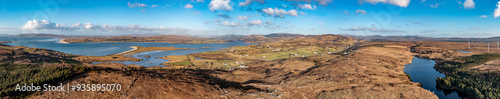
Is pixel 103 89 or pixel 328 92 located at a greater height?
pixel 103 89

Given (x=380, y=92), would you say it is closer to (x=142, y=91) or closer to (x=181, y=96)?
(x=181, y=96)

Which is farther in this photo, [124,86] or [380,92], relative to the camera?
[380,92]

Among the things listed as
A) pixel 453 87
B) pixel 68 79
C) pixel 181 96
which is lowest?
pixel 453 87

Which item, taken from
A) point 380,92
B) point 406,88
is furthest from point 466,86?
point 380,92

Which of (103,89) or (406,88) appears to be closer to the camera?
(103,89)

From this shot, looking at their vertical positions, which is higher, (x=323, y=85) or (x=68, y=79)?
(x=68, y=79)

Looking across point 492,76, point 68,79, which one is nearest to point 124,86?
point 68,79

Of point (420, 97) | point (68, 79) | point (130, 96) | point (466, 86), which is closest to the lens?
point (130, 96)

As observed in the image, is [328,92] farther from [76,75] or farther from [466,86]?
[76,75]

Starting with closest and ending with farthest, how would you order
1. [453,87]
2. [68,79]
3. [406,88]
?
[68,79], [406,88], [453,87]
